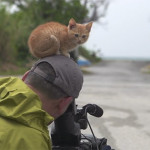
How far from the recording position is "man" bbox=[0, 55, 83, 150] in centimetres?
133

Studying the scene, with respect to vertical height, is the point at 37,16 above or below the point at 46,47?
below

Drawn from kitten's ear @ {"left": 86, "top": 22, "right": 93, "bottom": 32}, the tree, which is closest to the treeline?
the tree

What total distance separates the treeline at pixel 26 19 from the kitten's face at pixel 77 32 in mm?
16302

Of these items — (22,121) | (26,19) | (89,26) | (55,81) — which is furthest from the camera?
(26,19)

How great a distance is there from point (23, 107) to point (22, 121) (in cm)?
6

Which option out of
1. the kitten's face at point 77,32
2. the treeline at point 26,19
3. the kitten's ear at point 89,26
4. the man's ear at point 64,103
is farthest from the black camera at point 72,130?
the treeline at point 26,19

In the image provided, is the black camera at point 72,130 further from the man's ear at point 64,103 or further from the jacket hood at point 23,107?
the jacket hood at point 23,107

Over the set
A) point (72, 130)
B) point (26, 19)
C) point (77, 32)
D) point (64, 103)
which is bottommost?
point (26, 19)

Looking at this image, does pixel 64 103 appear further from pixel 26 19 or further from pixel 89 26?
pixel 26 19

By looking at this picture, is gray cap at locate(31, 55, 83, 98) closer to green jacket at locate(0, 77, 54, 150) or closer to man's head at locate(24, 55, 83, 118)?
man's head at locate(24, 55, 83, 118)

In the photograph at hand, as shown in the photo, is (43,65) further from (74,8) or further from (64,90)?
(74,8)

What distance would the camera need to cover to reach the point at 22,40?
20766 millimetres

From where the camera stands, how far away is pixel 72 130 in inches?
67.6

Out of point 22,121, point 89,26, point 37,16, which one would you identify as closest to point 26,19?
point 37,16
